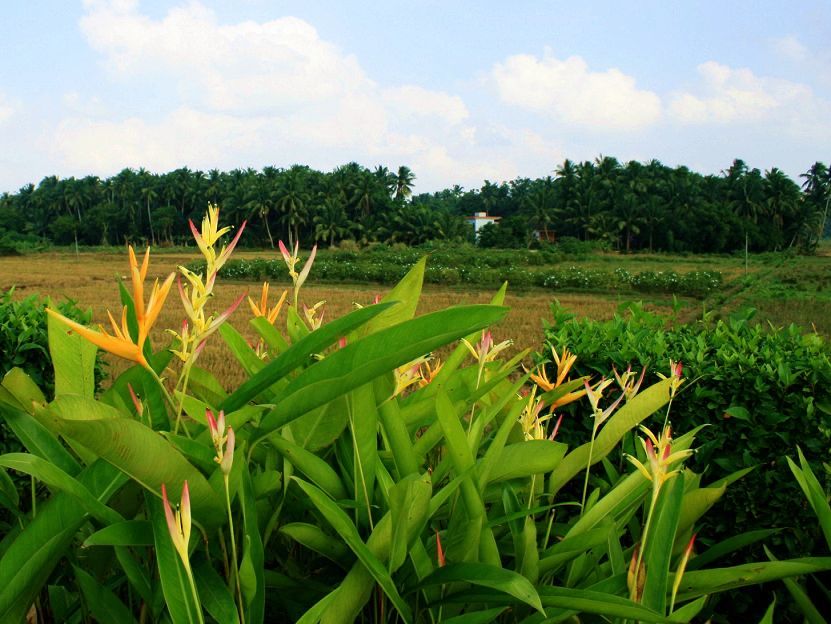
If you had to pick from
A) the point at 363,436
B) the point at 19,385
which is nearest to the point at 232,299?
the point at 19,385

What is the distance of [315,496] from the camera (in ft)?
3.14

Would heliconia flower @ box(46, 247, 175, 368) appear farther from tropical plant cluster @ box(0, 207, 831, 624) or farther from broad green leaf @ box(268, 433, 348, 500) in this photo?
broad green leaf @ box(268, 433, 348, 500)

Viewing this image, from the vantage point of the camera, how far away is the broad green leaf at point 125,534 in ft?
2.86

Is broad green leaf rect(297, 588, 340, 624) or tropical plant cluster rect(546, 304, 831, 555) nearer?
broad green leaf rect(297, 588, 340, 624)

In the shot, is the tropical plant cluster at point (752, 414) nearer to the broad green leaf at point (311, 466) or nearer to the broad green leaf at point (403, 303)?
the broad green leaf at point (403, 303)

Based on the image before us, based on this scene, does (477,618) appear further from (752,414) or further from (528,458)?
(752,414)

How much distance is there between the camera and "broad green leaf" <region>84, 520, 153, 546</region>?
87 cm

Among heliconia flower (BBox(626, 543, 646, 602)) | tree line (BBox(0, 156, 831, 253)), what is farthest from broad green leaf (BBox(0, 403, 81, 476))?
tree line (BBox(0, 156, 831, 253))

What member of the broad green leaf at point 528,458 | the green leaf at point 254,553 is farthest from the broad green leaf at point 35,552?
the broad green leaf at point 528,458

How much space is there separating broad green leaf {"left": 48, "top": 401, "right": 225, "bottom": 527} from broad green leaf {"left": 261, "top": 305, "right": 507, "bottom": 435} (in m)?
0.14

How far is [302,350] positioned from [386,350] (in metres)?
0.13

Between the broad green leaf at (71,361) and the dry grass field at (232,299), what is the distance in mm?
4838

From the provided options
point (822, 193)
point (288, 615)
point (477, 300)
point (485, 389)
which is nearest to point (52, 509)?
point (288, 615)

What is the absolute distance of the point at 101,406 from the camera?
96 cm
